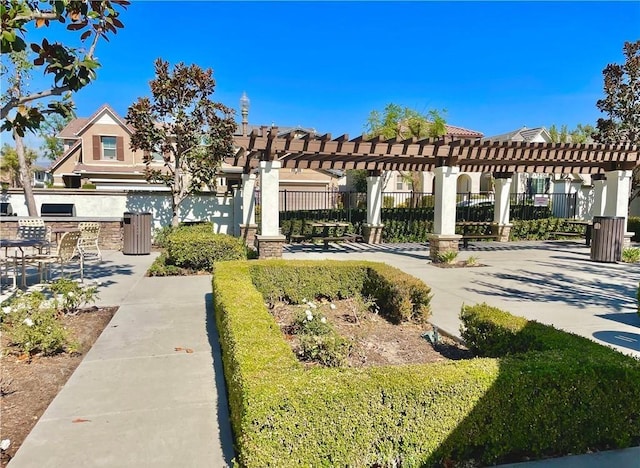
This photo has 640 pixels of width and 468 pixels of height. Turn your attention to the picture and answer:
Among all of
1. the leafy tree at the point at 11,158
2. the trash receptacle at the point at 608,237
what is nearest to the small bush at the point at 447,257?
the trash receptacle at the point at 608,237

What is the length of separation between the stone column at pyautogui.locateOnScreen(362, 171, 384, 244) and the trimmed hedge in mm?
13264

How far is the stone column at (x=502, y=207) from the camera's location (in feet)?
56.1

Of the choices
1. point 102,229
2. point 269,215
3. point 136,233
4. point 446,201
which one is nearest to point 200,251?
point 269,215

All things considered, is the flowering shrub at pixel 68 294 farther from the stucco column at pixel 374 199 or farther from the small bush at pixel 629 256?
the small bush at pixel 629 256

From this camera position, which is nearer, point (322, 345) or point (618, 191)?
point (322, 345)

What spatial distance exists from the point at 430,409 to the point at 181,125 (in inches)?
508

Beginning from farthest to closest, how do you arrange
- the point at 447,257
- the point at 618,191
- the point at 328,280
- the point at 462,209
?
the point at 462,209 < the point at 618,191 < the point at 447,257 < the point at 328,280

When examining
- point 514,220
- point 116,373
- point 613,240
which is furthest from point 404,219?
point 116,373

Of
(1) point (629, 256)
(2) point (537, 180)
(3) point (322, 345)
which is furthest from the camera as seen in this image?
(2) point (537, 180)

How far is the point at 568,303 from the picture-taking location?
686 cm

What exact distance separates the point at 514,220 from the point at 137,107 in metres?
15.3

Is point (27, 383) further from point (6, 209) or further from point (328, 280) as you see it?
point (6, 209)

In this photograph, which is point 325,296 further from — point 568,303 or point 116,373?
point 568,303

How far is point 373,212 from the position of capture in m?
16.4
